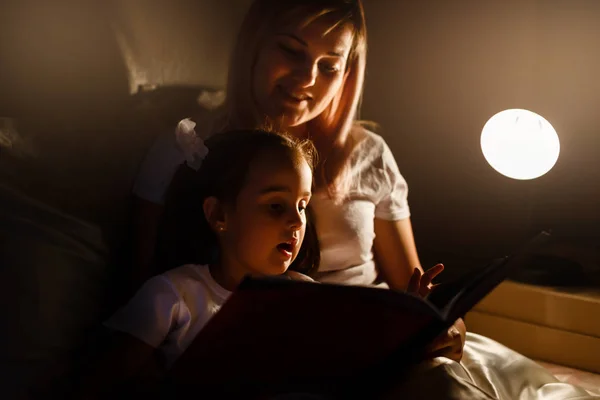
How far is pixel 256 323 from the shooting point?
86cm

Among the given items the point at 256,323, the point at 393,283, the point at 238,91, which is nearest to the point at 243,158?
the point at 238,91

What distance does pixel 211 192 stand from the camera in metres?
1.15

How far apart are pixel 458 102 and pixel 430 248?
362 mm

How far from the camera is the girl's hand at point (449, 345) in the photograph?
117 cm

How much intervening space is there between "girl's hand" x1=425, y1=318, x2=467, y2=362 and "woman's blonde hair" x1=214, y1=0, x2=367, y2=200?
330mm

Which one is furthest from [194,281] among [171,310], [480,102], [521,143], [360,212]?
[480,102]

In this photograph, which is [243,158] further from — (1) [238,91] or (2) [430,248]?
(2) [430,248]

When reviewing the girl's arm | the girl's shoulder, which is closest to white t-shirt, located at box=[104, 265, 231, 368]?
the girl's shoulder

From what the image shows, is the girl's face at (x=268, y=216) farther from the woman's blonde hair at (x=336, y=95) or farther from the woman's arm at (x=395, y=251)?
the woman's arm at (x=395, y=251)

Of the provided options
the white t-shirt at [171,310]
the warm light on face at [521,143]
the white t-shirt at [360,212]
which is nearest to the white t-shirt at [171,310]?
the white t-shirt at [171,310]

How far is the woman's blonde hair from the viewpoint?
1.28 metres

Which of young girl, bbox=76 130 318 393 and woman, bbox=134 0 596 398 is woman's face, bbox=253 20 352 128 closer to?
woman, bbox=134 0 596 398

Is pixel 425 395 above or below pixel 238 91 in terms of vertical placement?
below

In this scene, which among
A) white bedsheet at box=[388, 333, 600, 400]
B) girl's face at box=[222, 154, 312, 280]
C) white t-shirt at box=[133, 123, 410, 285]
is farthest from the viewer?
white t-shirt at box=[133, 123, 410, 285]
